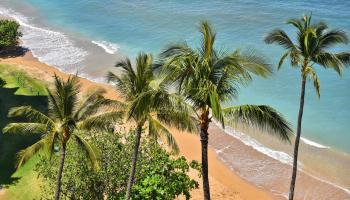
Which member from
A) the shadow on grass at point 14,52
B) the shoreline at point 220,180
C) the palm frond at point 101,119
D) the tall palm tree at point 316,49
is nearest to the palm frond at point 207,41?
the palm frond at point 101,119

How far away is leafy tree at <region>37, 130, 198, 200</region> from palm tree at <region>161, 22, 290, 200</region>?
7062 millimetres

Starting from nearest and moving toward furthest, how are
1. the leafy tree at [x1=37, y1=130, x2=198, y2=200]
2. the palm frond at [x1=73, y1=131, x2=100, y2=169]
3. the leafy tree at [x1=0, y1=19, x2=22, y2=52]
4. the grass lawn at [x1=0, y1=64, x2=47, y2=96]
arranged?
the palm frond at [x1=73, y1=131, x2=100, y2=169] → the leafy tree at [x1=37, y1=130, x2=198, y2=200] → the grass lawn at [x1=0, y1=64, x2=47, y2=96] → the leafy tree at [x1=0, y1=19, x2=22, y2=52]

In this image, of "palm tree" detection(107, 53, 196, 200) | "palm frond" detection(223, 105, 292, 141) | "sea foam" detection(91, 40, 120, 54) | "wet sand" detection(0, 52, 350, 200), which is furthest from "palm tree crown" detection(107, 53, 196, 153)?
"sea foam" detection(91, 40, 120, 54)

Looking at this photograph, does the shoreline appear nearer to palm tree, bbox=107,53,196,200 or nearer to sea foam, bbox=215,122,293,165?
sea foam, bbox=215,122,293,165

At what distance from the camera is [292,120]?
47.2 m

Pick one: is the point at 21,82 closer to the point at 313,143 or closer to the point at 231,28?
the point at 313,143

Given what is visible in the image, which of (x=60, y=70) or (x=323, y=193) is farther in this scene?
(x=60, y=70)

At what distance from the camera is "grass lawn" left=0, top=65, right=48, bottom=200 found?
3269 cm

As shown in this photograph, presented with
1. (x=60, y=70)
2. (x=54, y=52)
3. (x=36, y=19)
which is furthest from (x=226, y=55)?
(x=36, y=19)

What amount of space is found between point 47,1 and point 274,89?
5569 cm

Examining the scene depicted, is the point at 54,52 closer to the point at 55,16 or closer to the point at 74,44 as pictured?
the point at 74,44

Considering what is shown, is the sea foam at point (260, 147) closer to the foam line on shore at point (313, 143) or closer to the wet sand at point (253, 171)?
the wet sand at point (253, 171)

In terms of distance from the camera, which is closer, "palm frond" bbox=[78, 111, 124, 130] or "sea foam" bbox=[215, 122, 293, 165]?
"palm frond" bbox=[78, 111, 124, 130]

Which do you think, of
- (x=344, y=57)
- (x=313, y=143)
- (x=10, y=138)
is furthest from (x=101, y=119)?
(x=313, y=143)
